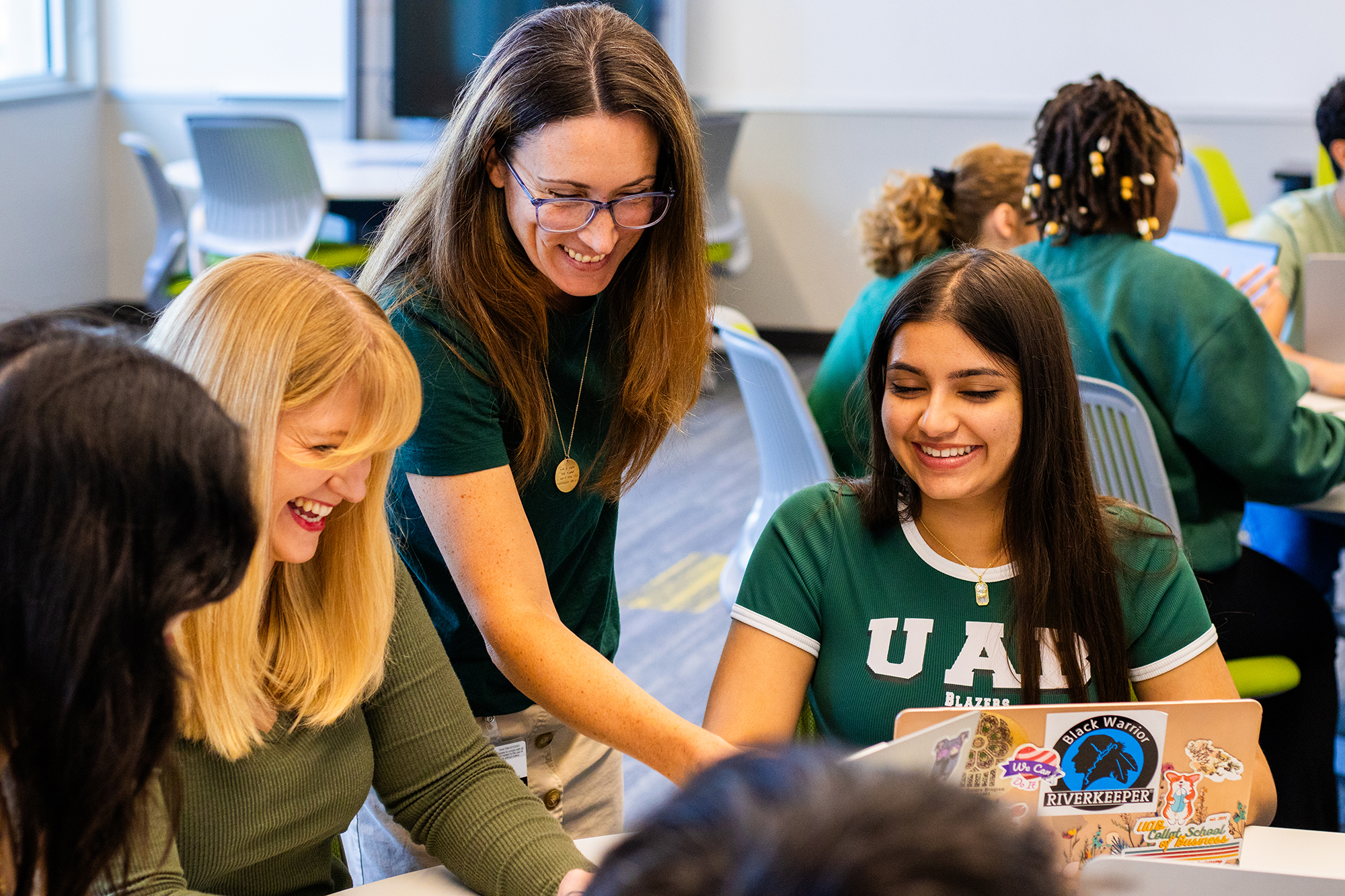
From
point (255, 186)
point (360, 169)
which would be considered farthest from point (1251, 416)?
point (360, 169)

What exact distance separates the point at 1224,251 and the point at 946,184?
64 cm

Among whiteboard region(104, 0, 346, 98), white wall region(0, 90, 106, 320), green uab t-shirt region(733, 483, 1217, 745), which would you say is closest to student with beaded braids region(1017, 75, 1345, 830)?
green uab t-shirt region(733, 483, 1217, 745)

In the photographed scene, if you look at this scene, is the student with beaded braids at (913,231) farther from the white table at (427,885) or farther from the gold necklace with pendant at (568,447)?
the white table at (427,885)

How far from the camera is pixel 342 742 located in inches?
45.9

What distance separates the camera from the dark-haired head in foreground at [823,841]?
0.41 metres

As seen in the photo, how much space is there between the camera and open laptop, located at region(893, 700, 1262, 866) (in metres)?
1.02

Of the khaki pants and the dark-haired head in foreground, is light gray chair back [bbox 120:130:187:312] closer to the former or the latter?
the khaki pants

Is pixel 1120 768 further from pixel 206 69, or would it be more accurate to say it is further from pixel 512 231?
pixel 206 69

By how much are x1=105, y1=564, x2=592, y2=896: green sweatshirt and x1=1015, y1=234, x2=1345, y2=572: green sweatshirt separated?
125 centimetres

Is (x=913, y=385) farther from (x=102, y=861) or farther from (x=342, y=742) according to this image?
(x=102, y=861)

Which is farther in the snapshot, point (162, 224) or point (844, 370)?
point (162, 224)

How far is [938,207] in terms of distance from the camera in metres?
2.54

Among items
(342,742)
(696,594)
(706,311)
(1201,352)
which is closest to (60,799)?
(342,742)

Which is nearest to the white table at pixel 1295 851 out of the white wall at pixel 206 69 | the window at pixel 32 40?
the white wall at pixel 206 69
